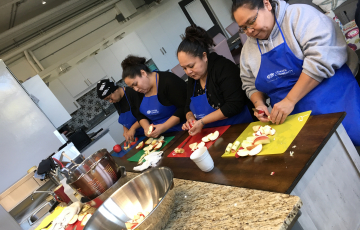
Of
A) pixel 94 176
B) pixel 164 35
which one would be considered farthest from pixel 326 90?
pixel 164 35

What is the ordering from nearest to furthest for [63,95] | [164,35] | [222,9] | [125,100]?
[125,100] < [63,95] < [164,35] < [222,9]

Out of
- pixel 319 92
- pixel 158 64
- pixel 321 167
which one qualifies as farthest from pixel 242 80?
pixel 158 64

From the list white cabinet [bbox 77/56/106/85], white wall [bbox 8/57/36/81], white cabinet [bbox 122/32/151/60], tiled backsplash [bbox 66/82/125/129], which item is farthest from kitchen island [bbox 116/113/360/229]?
white wall [bbox 8/57/36/81]

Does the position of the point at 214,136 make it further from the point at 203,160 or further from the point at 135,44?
the point at 135,44

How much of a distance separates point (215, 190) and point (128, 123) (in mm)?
2245

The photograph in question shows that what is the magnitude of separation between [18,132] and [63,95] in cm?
Answer: 170

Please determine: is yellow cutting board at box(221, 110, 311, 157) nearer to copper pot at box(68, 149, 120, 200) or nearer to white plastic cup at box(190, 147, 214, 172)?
white plastic cup at box(190, 147, 214, 172)

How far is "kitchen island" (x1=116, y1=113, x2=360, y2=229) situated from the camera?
938 millimetres

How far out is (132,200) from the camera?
4.02 ft

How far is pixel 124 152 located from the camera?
257 cm

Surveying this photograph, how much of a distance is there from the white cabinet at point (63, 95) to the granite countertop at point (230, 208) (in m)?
4.46

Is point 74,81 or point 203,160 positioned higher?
point 74,81

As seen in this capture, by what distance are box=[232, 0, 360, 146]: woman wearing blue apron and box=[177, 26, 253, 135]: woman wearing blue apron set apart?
0.37 m

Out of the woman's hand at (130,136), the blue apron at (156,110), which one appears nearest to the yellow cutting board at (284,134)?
the blue apron at (156,110)
